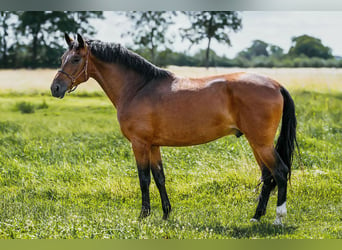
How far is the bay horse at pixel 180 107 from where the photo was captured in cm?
480

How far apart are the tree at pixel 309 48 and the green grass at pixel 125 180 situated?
1.07m

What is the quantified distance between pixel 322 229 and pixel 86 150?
15.4ft

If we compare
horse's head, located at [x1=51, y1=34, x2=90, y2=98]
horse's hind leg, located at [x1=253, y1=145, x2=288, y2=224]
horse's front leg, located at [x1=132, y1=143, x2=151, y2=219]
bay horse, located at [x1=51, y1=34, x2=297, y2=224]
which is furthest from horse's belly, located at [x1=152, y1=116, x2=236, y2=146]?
horse's head, located at [x1=51, y1=34, x2=90, y2=98]

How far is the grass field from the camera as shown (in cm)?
492

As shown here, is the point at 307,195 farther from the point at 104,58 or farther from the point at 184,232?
the point at 104,58

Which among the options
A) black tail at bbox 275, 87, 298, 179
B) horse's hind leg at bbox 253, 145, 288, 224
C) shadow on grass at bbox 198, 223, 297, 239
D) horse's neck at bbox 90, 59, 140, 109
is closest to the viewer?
shadow on grass at bbox 198, 223, 297, 239

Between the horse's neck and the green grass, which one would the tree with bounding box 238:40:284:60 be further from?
the horse's neck

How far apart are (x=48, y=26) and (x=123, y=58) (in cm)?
478

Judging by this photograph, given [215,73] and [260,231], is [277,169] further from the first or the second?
[215,73]

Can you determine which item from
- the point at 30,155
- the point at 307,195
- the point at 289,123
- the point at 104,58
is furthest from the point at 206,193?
the point at 30,155

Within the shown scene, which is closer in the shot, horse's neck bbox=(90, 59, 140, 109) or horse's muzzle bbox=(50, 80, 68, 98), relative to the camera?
horse's muzzle bbox=(50, 80, 68, 98)

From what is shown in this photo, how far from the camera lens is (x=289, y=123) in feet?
16.5

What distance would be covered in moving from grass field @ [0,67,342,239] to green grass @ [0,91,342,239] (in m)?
0.02

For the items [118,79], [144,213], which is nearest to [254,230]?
[144,213]
